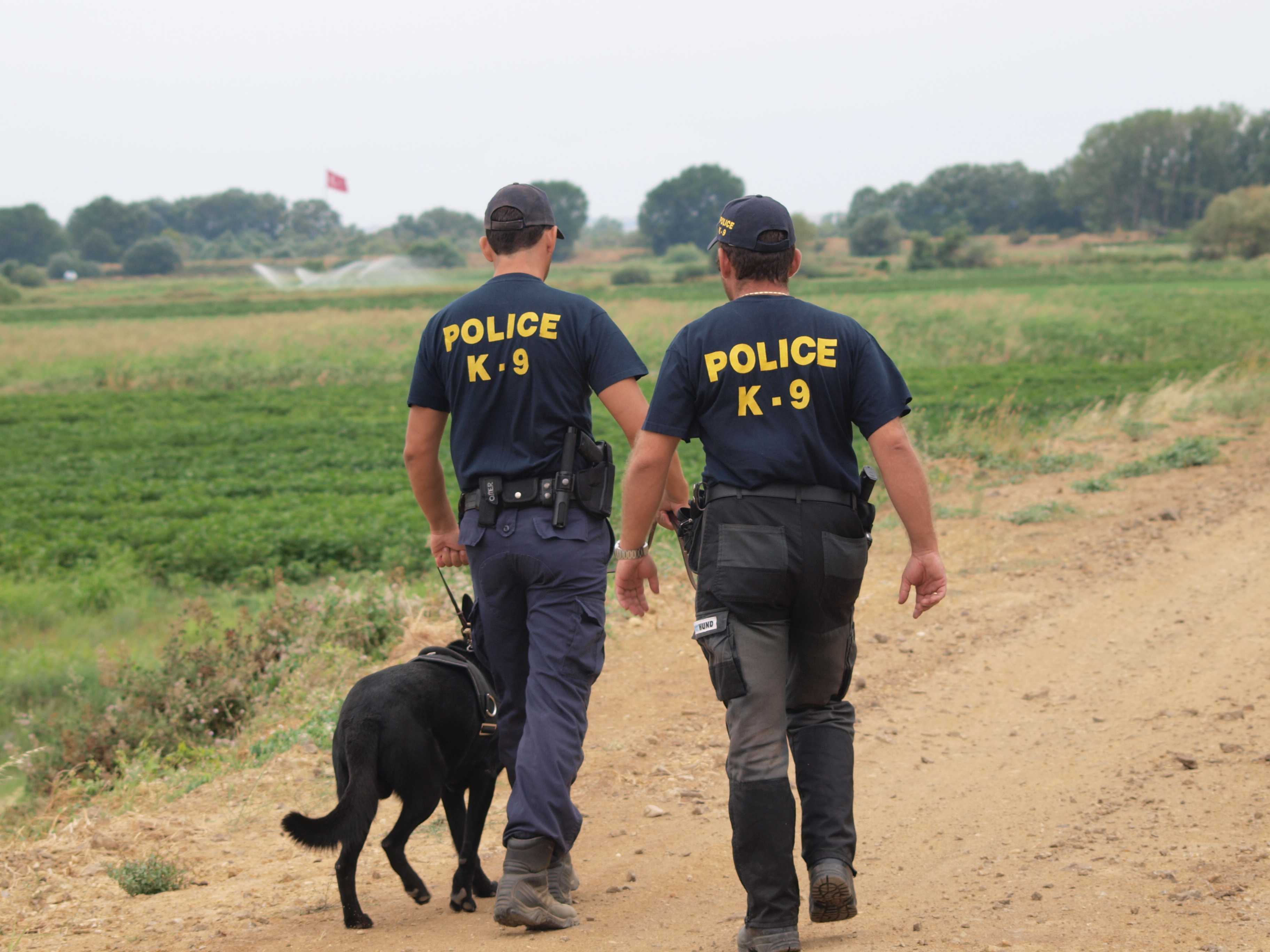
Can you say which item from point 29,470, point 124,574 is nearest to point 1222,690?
point 124,574

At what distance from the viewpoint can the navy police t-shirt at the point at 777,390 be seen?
2.95m

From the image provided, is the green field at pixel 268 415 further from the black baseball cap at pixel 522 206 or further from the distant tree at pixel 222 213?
the distant tree at pixel 222 213

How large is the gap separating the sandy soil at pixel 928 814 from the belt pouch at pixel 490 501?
1268 millimetres

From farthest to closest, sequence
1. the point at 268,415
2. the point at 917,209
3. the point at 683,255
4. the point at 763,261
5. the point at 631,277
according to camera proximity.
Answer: the point at 917,209, the point at 683,255, the point at 631,277, the point at 268,415, the point at 763,261

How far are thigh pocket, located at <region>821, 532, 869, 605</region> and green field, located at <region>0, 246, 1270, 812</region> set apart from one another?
5811mm

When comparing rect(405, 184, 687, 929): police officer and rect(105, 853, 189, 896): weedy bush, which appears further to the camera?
rect(105, 853, 189, 896): weedy bush

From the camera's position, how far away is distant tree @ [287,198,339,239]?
16875 centimetres

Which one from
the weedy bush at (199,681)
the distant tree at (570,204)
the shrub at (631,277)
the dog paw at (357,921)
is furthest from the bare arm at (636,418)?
the distant tree at (570,204)

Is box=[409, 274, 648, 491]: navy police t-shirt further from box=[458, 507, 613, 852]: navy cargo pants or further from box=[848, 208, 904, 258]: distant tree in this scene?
box=[848, 208, 904, 258]: distant tree

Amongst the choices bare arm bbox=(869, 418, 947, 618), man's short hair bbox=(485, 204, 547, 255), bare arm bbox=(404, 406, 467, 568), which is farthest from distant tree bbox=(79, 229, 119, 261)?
bare arm bbox=(869, 418, 947, 618)

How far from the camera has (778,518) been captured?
9.62ft

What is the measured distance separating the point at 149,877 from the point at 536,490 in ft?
6.73

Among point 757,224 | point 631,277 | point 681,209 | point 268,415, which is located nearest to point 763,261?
point 757,224

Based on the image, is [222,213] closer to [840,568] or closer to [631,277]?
[631,277]
